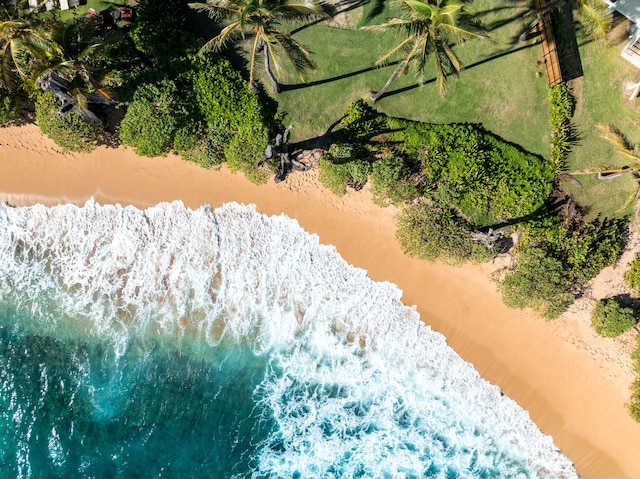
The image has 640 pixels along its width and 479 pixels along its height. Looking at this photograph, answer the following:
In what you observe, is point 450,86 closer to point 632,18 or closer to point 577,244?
point 632,18

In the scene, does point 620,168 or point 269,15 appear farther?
point 620,168

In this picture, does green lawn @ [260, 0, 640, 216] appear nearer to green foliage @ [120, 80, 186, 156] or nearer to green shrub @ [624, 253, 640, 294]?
green shrub @ [624, 253, 640, 294]

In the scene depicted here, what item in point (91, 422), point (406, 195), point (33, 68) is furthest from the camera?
point (91, 422)

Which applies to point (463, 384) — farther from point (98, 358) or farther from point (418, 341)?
point (98, 358)

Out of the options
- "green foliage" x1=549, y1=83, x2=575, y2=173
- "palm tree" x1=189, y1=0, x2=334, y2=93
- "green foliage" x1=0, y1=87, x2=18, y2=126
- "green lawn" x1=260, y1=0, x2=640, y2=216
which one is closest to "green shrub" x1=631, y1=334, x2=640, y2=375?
"green lawn" x1=260, y1=0, x2=640, y2=216

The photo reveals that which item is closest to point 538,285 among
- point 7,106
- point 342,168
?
point 342,168

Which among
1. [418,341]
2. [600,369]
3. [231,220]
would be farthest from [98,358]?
[600,369]
